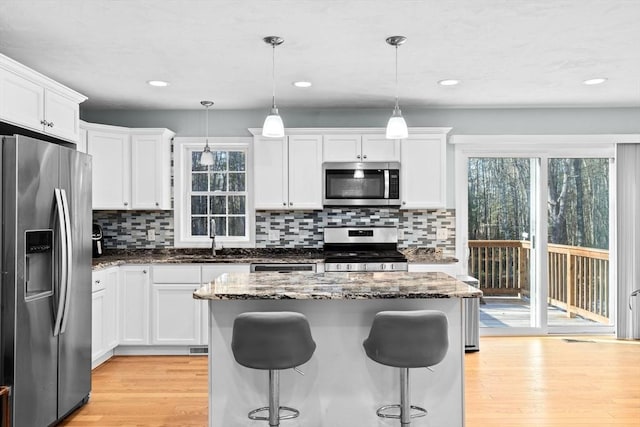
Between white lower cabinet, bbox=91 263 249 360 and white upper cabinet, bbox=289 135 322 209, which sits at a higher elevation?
white upper cabinet, bbox=289 135 322 209

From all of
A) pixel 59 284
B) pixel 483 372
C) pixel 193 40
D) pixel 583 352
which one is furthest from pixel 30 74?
pixel 583 352

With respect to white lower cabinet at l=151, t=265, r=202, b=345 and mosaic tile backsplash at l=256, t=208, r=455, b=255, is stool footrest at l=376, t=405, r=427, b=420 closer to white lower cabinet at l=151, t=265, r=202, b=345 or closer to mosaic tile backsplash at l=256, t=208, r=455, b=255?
white lower cabinet at l=151, t=265, r=202, b=345

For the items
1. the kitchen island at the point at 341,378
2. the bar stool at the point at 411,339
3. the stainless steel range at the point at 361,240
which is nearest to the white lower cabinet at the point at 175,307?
the stainless steel range at the point at 361,240

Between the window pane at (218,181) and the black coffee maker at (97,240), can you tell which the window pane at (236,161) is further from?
the black coffee maker at (97,240)

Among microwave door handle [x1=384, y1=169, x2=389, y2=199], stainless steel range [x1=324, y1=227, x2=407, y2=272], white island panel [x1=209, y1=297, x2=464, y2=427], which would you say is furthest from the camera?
stainless steel range [x1=324, y1=227, x2=407, y2=272]

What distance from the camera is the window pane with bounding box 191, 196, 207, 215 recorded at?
528 centimetres

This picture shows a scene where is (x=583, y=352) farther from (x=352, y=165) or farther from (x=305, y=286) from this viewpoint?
(x=305, y=286)

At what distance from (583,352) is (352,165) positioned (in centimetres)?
269

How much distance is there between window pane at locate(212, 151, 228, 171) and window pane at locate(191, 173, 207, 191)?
0.15 meters

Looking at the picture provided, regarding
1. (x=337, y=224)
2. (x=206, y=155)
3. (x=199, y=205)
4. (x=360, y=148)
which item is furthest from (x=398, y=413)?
(x=199, y=205)

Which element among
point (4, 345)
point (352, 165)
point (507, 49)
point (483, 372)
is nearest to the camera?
point (4, 345)

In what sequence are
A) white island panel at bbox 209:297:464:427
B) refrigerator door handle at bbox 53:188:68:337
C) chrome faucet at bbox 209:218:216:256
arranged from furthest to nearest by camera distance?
chrome faucet at bbox 209:218:216:256, refrigerator door handle at bbox 53:188:68:337, white island panel at bbox 209:297:464:427

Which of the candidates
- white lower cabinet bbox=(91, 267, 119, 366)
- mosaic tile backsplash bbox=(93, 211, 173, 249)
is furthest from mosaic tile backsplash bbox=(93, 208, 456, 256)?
white lower cabinet bbox=(91, 267, 119, 366)

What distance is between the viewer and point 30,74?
299 centimetres
